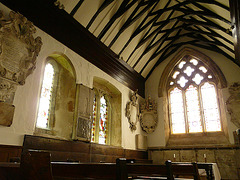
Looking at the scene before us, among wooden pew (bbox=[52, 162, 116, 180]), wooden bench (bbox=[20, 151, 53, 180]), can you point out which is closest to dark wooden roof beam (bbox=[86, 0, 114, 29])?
wooden pew (bbox=[52, 162, 116, 180])

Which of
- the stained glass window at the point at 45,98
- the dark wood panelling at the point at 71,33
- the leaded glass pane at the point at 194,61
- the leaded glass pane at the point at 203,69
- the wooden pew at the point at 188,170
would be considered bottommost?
the wooden pew at the point at 188,170

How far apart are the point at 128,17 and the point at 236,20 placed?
3210 mm

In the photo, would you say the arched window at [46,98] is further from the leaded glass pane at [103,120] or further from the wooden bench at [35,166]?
the wooden bench at [35,166]

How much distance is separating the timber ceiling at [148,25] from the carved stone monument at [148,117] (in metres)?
1.53

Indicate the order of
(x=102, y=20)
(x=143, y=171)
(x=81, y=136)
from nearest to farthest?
(x=143, y=171) → (x=81, y=136) → (x=102, y=20)

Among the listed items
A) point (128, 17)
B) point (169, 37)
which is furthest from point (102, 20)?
point (169, 37)

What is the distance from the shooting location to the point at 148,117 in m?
8.75

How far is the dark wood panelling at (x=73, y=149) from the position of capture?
3.96m

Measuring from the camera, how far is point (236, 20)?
4449 mm

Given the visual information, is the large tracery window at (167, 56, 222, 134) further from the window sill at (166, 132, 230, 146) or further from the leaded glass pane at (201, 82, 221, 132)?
the window sill at (166, 132, 230, 146)

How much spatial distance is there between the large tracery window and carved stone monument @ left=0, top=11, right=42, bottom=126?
6.45m

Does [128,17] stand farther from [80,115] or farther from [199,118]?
[199,118]

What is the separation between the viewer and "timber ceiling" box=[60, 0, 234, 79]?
18.3 feet

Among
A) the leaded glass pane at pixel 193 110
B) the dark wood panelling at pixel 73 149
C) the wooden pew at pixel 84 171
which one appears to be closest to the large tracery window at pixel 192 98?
the leaded glass pane at pixel 193 110
